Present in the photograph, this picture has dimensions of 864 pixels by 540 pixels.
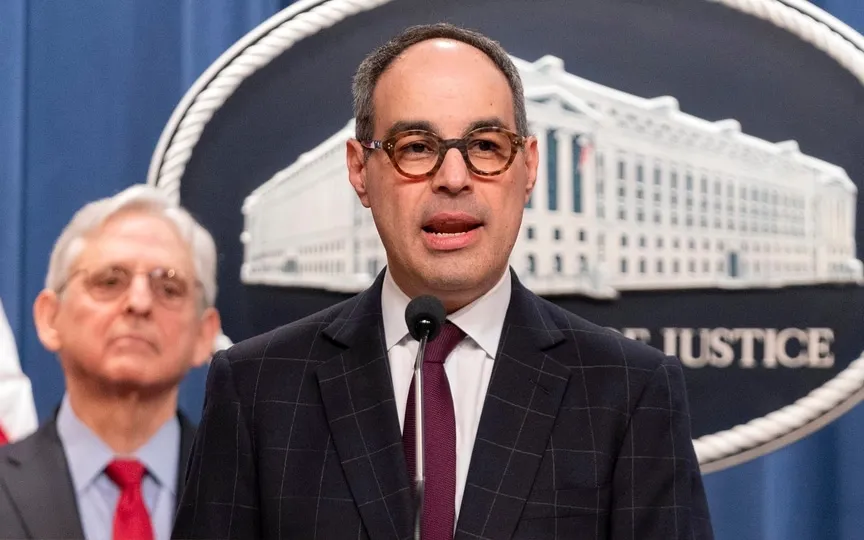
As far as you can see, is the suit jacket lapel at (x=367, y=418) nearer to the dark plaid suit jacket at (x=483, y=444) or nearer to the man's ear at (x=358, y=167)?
the dark plaid suit jacket at (x=483, y=444)

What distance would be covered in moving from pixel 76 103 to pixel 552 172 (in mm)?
824

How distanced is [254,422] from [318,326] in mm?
151

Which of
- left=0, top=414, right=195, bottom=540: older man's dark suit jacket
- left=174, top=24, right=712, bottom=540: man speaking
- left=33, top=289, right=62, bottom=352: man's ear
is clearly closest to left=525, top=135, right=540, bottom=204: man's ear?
left=174, top=24, right=712, bottom=540: man speaking

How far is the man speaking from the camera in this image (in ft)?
3.43

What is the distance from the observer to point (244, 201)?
161 centimetres

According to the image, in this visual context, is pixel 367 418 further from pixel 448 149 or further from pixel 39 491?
pixel 39 491

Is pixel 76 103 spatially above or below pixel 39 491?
above

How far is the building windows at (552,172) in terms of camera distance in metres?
1.56

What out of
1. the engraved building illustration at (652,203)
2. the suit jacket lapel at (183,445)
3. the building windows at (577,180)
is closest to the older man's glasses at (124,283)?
the suit jacket lapel at (183,445)

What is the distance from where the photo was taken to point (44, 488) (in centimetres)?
141

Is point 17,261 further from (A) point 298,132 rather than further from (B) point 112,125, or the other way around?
(A) point 298,132

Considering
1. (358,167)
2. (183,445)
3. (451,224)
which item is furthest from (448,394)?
(183,445)

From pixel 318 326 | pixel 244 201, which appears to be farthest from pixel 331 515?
pixel 244 201

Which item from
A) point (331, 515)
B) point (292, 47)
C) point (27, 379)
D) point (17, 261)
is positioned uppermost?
point (292, 47)
